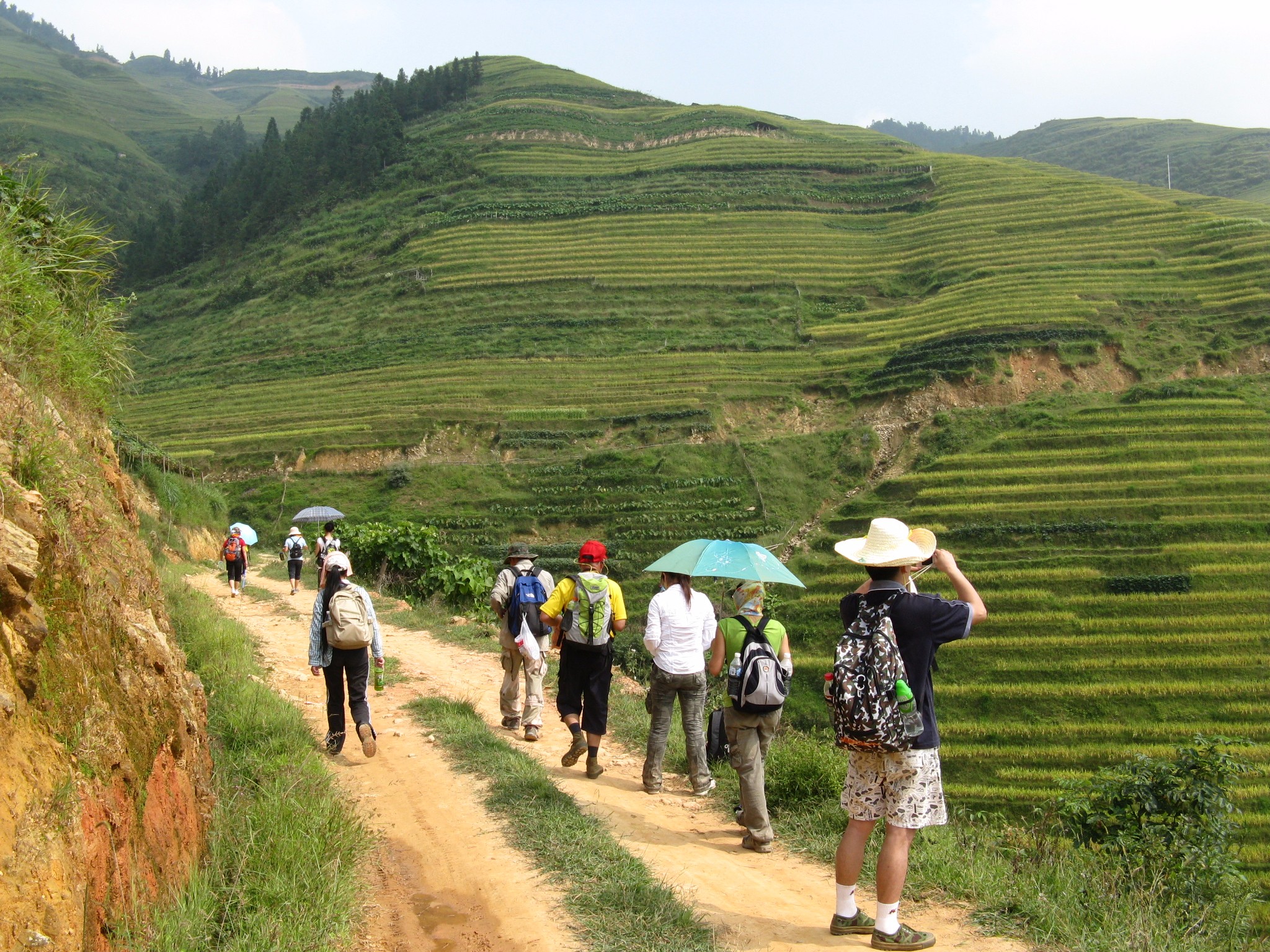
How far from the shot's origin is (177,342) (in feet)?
204

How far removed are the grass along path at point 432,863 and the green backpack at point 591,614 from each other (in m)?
1.42

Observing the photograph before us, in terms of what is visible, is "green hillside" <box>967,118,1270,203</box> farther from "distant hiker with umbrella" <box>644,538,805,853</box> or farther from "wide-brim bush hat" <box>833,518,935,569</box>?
"wide-brim bush hat" <box>833,518,935,569</box>

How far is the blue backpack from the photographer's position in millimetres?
8289

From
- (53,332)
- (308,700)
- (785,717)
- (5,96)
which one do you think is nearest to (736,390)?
(785,717)

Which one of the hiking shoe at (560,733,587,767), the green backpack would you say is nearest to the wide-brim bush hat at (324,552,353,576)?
the green backpack

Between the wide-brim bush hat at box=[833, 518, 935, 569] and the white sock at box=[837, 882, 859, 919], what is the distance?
1580 millimetres

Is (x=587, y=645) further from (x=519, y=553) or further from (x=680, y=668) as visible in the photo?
(x=519, y=553)

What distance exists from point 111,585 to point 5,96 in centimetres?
15558

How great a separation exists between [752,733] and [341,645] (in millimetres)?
3358

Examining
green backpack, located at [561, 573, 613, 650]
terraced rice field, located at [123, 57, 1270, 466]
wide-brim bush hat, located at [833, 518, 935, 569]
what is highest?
terraced rice field, located at [123, 57, 1270, 466]

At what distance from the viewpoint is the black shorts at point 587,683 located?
7320 mm

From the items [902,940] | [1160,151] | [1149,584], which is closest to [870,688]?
[902,940]

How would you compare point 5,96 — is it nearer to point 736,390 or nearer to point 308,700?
point 736,390

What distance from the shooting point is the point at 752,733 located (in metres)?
5.92
